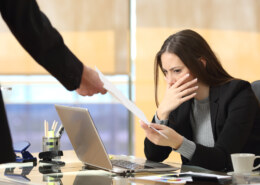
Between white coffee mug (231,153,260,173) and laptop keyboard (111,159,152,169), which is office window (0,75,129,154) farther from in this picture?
white coffee mug (231,153,260,173)

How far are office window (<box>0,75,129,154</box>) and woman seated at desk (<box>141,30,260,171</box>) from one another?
228 centimetres

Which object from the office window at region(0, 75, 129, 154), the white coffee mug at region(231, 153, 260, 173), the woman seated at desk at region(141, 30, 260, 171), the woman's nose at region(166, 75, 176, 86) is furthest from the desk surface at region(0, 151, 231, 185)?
the office window at region(0, 75, 129, 154)

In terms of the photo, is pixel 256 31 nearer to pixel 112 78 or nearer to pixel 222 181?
pixel 112 78

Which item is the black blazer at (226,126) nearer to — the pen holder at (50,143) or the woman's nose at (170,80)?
the woman's nose at (170,80)

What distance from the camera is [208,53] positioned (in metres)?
2.49

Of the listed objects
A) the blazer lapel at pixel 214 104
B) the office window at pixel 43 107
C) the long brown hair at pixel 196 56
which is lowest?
the office window at pixel 43 107

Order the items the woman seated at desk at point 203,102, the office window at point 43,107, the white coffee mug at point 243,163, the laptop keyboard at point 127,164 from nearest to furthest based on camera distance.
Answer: the white coffee mug at point 243,163 → the laptop keyboard at point 127,164 → the woman seated at desk at point 203,102 → the office window at point 43,107

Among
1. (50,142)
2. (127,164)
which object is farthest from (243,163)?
(50,142)

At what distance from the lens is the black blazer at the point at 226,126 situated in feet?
7.23

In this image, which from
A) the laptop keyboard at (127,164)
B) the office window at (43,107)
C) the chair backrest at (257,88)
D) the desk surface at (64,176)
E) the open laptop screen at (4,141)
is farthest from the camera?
the office window at (43,107)

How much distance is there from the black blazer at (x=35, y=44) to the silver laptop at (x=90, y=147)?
0.70 meters

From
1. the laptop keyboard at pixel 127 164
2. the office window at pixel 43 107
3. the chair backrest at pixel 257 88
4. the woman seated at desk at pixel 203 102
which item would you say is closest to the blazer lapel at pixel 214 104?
the woman seated at desk at pixel 203 102

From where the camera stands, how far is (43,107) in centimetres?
462

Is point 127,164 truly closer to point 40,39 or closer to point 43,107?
point 40,39
